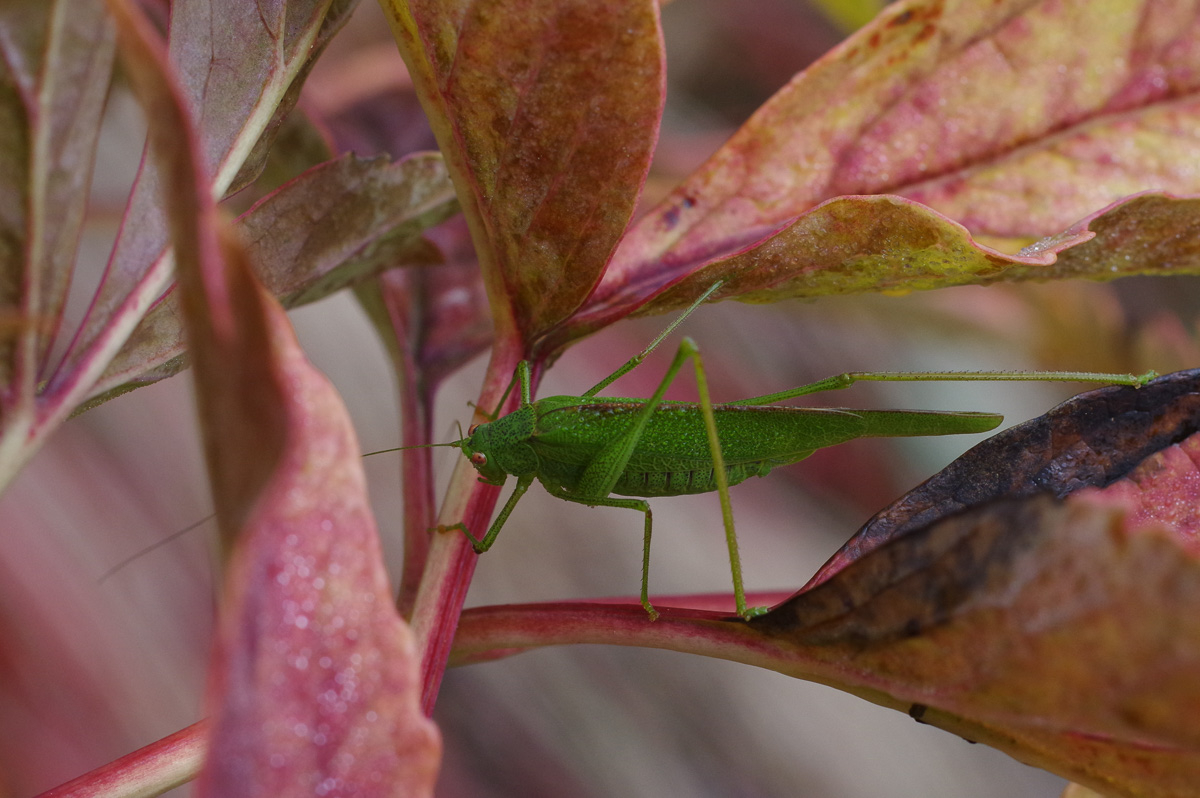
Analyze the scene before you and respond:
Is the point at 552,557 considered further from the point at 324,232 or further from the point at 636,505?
the point at 324,232

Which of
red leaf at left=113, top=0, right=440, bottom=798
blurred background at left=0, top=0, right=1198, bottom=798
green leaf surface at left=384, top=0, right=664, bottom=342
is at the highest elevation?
green leaf surface at left=384, top=0, right=664, bottom=342

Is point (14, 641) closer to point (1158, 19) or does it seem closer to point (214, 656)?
point (214, 656)

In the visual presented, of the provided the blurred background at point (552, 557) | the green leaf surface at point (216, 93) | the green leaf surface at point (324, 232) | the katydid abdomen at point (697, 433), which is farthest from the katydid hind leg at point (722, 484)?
the blurred background at point (552, 557)

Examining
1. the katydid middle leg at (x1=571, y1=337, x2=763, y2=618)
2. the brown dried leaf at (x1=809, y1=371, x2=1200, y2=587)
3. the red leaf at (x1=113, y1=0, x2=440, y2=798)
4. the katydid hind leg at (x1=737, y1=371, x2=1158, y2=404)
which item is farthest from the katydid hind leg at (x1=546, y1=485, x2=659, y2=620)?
the red leaf at (x1=113, y1=0, x2=440, y2=798)

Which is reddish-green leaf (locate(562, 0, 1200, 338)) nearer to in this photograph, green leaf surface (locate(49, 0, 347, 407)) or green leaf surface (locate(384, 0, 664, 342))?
green leaf surface (locate(384, 0, 664, 342))

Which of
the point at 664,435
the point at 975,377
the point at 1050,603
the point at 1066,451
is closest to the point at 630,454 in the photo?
the point at 664,435

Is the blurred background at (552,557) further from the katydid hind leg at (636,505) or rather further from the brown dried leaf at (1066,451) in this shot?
the brown dried leaf at (1066,451)

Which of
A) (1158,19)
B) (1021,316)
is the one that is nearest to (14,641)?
(1158,19)
